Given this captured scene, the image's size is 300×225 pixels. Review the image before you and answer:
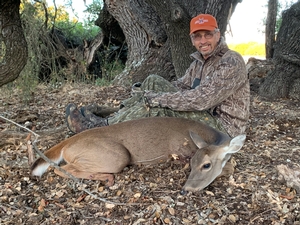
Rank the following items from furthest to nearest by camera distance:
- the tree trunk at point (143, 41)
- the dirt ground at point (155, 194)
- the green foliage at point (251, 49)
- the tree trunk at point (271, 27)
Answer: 1. the green foliage at point (251, 49)
2. the tree trunk at point (271, 27)
3. the tree trunk at point (143, 41)
4. the dirt ground at point (155, 194)

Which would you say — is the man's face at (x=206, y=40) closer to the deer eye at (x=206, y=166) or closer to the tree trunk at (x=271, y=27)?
the deer eye at (x=206, y=166)

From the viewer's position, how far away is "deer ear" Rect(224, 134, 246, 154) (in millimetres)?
3584

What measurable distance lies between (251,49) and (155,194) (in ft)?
57.3

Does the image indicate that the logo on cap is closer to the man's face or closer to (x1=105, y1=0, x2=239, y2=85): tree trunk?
the man's face

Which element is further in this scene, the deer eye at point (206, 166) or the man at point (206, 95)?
the man at point (206, 95)

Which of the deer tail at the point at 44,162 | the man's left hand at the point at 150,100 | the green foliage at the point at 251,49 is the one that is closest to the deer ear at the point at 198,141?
the man's left hand at the point at 150,100

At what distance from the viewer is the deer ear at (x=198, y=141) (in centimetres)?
389

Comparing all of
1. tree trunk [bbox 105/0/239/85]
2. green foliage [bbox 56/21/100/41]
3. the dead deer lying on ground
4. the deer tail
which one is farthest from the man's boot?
green foliage [bbox 56/21/100/41]

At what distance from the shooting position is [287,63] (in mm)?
7586

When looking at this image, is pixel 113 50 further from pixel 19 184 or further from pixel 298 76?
pixel 19 184

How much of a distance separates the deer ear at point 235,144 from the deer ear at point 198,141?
0.88 ft

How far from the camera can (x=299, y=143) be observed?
5117 millimetres

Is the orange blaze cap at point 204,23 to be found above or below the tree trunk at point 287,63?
above

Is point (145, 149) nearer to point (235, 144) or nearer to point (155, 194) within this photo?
point (155, 194)
